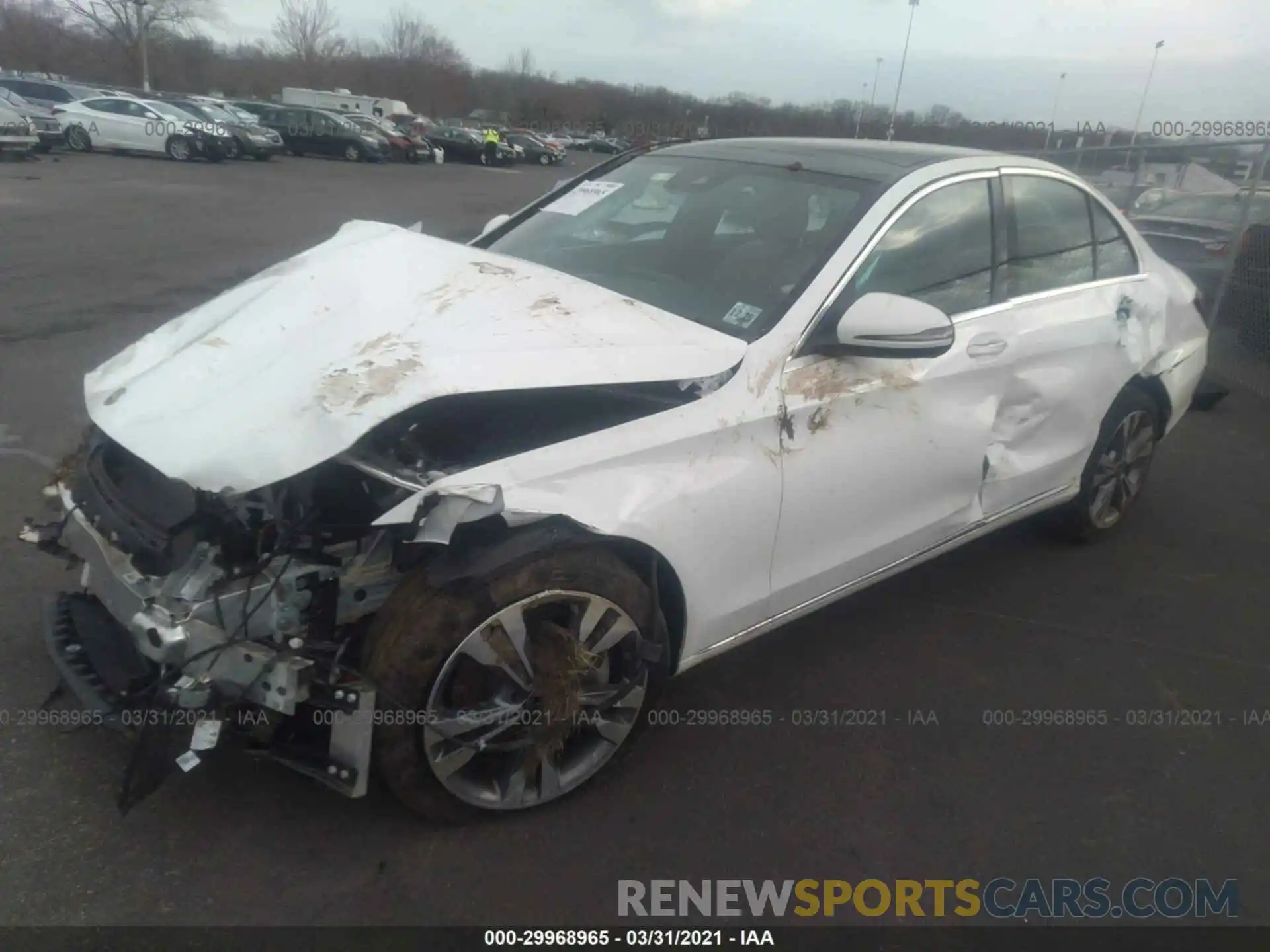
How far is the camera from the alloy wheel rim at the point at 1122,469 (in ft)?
14.2

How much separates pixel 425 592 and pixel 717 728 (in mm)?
1251

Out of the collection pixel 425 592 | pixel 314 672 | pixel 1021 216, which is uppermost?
pixel 1021 216

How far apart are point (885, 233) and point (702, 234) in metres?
0.64

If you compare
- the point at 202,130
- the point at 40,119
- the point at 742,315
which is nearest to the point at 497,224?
the point at 742,315

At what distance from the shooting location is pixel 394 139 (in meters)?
34.2

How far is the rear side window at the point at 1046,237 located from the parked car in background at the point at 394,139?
33013 mm

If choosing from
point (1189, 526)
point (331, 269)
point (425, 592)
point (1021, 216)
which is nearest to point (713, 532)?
point (425, 592)

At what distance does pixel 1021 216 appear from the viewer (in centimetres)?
363

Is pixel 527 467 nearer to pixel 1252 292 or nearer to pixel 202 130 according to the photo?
pixel 1252 292

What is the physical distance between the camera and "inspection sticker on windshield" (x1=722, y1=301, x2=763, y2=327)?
9.11ft

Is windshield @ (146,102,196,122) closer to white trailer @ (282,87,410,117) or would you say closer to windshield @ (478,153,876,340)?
white trailer @ (282,87,410,117)

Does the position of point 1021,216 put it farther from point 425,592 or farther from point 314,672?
point 314,672

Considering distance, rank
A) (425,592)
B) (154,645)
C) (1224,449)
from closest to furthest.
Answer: (154,645)
(425,592)
(1224,449)

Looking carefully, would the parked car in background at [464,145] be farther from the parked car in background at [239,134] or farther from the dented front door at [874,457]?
the dented front door at [874,457]
